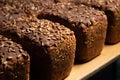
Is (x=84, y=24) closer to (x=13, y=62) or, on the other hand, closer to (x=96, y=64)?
(x=96, y=64)

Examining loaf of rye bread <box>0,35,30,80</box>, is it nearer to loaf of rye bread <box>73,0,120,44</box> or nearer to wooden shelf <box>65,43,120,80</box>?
wooden shelf <box>65,43,120,80</box>

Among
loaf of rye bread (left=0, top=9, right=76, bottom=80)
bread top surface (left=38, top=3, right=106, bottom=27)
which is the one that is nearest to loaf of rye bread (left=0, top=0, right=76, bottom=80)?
loaf of rye bread (left=0, top=9, right=76, bottom=80)

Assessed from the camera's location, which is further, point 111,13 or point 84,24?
point 111,13

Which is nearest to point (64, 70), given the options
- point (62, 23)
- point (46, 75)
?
point (46, 75)

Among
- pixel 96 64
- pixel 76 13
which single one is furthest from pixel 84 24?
pixel 96 64

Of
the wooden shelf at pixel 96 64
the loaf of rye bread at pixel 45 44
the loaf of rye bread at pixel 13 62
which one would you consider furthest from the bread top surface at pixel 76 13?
the loaf of rye bread at pixel 13 62

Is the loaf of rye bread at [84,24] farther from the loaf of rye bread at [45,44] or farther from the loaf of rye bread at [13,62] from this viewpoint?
the loaf of rye bread at [13,62]

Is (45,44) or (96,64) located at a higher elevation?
(45,44)
